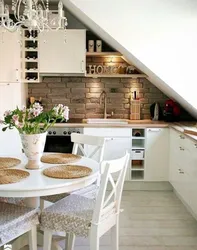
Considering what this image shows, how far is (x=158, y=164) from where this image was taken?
4.34m

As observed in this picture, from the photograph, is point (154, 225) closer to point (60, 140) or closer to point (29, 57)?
point (60, 140)

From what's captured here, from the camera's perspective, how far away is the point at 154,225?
3.28 meters

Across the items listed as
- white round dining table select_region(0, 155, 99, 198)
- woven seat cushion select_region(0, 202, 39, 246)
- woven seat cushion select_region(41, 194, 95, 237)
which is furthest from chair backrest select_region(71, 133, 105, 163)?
woven seat cushion select_region(0, 202, 39, 246)

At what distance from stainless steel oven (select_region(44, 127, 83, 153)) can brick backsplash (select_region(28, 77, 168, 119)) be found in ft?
2.04

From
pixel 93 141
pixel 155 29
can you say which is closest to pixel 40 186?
pixel 93 141

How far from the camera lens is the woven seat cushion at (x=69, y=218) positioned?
217cm

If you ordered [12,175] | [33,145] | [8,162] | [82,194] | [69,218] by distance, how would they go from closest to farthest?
[69,218] < [12,175] < [33,145] < [8,162] < [82,194]

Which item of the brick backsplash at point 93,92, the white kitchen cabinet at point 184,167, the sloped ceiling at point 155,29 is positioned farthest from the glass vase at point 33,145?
the brick backsplash at point 93,92

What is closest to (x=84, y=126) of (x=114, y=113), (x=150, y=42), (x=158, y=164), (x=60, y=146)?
(x=60, y=146)

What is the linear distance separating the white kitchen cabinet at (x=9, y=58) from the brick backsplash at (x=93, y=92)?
0.61 m

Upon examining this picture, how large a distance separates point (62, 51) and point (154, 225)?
8.48ft

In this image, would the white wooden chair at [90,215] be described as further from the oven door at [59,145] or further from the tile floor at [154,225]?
the oven door at [59,145]

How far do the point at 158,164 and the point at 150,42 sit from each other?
164cm

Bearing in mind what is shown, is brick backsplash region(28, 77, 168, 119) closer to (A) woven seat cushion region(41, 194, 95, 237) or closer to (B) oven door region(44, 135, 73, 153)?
(B) oven door region(44, 135, 73, 153)
